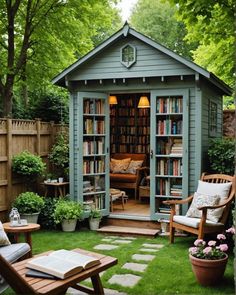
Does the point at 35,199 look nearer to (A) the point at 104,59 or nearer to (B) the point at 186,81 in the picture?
(A) the point at 104,59

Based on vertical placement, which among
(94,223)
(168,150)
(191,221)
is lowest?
(94,223)

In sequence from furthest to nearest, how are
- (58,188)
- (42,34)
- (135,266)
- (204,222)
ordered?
(42,34), (58,188), (204,222), (135,266)

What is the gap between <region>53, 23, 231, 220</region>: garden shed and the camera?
6.92 meters

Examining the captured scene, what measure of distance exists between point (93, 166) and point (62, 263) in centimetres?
440

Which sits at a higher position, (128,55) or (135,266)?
(128,55)

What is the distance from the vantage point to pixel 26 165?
723cm

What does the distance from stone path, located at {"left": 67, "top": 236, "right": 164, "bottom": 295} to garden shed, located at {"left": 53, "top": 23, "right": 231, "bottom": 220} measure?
0.91 m

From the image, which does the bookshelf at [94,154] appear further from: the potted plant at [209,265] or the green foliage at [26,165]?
the potted plant at [209,265]

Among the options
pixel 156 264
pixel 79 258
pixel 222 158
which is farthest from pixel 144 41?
pixel 79 258

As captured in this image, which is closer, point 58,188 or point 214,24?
point 214,24

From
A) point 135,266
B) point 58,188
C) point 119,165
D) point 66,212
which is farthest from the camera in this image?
point 119,165

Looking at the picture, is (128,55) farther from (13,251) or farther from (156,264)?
(13,251)

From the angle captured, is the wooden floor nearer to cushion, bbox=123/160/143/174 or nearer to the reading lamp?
cushion, bbox=123/160/143/174

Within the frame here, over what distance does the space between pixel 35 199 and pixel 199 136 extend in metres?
2.94
